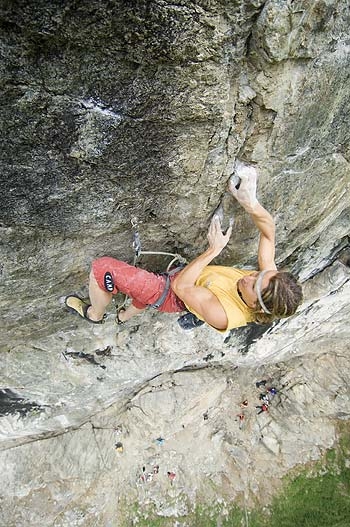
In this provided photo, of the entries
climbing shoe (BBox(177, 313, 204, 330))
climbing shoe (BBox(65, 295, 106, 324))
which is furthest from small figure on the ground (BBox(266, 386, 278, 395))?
climbing shoe (BBox(65, 295, 106, 324))

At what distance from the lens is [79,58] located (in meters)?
2.49

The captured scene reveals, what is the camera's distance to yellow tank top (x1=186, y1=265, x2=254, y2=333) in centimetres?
359

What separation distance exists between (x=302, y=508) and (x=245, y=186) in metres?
8.92

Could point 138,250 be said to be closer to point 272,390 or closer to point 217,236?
point 217,236

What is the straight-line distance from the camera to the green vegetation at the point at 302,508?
936 cm

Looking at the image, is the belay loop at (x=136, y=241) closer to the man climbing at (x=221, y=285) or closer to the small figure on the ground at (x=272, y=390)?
the man climbing at (x=221, y=285)

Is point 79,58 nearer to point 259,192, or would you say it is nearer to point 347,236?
point 259,192

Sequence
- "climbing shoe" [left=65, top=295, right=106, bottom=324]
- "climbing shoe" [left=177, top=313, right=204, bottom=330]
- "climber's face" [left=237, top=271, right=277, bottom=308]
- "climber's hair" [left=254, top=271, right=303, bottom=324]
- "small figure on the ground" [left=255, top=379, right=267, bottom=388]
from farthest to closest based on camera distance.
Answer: "small figure on the ground" [left=255, top=379, right=267, bottom=388] < "climbing shoe" [left=177, top=313, right=204, bottom=330] < "climbing shoe" [left=65, top=295, right=106, bottom=324] < "climber's face" [left=237, top=271, right=277, bottom=308] < "climber's hair" [left=254, top=271, right=303, bottom=324]

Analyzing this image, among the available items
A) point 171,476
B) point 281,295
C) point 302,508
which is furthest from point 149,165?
point 302,508

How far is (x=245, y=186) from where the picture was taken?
12.2 ft

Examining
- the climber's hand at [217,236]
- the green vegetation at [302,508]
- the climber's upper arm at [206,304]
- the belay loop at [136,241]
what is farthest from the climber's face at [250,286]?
the green vegetation at [302,508]

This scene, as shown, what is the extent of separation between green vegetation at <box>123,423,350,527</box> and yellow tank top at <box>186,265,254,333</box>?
7.86 metres

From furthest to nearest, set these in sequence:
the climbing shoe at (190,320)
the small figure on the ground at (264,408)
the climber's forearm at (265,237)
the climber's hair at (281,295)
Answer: the small figure on the ground at (264,408), the climbing shoe at (190,320), the climber's forearm at (265,237), the climber's hair at (281,295)

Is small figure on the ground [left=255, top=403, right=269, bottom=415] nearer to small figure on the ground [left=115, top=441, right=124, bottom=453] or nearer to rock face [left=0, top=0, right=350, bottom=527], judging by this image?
rock face [left=0, top=0, right=350, bottom=527]
